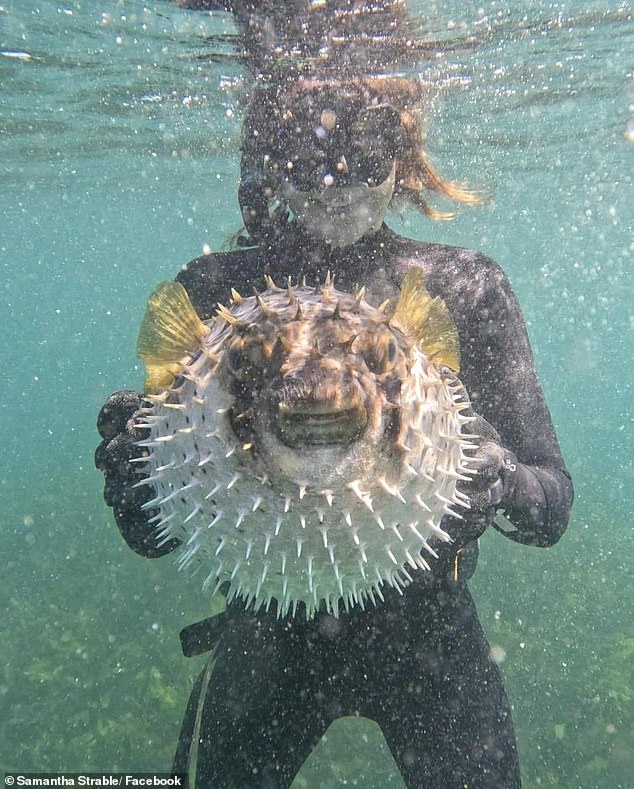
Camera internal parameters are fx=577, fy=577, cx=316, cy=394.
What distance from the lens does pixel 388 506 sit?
131 cm

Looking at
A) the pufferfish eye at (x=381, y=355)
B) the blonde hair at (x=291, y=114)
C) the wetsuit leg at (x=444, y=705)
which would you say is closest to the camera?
the pufferfish eye at (x=381, y=355)

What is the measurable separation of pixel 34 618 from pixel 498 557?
296 inches

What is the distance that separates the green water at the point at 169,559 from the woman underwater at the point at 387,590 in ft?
4.17

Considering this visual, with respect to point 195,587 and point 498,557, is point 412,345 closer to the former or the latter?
point 195,587

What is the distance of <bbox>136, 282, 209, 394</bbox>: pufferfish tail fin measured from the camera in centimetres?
154

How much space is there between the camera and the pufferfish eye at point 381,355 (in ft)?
4.12

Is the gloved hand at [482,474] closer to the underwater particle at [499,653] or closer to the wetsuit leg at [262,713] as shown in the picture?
the wetsuit leg at [262,713]

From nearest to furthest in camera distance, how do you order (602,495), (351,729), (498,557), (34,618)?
(351,729) → (34,618) → (498,557) → (602,495)

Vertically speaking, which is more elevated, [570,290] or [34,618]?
[570,290]

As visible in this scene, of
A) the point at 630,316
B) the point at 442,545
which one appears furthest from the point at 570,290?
the point at 442,545

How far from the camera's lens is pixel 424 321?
153cm

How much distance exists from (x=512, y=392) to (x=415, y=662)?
1.29m

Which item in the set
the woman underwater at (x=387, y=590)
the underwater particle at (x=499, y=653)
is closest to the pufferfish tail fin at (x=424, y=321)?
the woman underwater at (x=387, y=590)

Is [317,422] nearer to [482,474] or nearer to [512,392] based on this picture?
[482,474]
